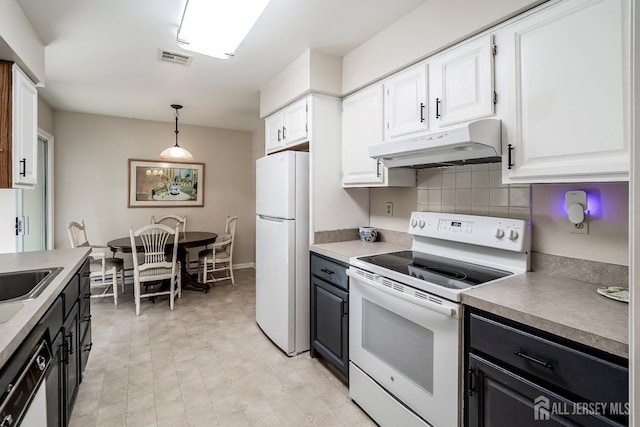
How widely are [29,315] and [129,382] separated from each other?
54.3 inches

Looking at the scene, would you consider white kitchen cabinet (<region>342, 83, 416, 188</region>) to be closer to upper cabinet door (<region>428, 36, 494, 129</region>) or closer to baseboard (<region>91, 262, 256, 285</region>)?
upper cabinet door (<region>428, 36, 494, 129</region>)

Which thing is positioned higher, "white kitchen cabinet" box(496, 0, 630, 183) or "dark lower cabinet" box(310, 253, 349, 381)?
"white kitchen cabinet" box(496, 0, 630, 183)

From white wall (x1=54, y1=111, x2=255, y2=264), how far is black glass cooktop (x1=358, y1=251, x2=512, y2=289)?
3.84 meters

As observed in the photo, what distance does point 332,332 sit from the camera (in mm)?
2277

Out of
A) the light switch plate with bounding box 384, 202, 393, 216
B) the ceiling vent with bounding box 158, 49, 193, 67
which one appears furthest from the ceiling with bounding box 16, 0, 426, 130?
the light switch plate with bounding box 384, 202, 393, 216

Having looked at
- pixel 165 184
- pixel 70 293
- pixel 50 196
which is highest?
pixel 165 184

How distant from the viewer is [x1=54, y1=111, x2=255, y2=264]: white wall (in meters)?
4.30

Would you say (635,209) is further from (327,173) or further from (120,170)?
(120,170)

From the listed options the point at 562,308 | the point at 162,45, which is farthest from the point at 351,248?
the point at 162,45

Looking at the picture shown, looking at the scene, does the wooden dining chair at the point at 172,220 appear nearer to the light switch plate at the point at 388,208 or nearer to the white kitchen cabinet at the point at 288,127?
the white kitchen cabinet at the point at 288,127

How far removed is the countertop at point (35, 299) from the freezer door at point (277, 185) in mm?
1358

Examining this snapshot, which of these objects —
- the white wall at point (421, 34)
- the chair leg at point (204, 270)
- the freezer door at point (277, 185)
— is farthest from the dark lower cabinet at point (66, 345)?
the white wall at point (421, 34)

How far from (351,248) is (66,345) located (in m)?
1.72

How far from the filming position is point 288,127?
2.86 m
